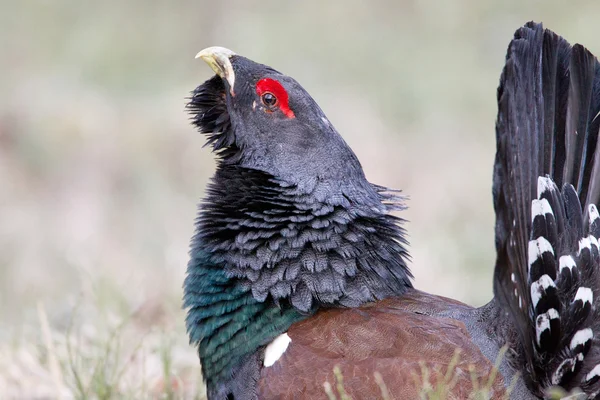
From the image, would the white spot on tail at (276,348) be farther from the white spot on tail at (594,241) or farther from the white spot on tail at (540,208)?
the white spot on tail at (594,241)

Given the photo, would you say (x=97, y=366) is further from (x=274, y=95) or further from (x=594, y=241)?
(x=594, y=241)

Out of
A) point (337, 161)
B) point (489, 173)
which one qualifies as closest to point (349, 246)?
point (337, 161)

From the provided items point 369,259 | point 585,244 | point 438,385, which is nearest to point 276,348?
point 369,259

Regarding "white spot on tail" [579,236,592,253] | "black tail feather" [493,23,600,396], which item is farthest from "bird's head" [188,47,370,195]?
"white spot on tail" [579,236,592,253]

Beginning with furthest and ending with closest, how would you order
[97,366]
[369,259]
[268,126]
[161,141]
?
[161,141] < [97,366] < [268,126] < [369,259]

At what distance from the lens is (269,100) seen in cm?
441

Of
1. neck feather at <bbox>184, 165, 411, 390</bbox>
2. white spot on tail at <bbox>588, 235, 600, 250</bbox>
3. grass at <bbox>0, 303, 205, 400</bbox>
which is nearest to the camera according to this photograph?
white spot on tail at <bbox>588, 235, 600, 250</bbox>

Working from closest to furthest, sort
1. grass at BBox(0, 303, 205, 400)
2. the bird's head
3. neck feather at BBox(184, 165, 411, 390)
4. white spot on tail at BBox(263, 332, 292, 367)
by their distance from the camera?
1. white spot on tail at BBox(263, 332, 292, 367)
2. neck feather at BBox(184, 165, 411, 390)
3. the bird's head
4. grass at BBox(0, 303, 205, 400)

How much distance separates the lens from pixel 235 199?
4215mm

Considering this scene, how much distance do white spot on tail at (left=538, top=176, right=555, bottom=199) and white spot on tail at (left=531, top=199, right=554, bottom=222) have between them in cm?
3

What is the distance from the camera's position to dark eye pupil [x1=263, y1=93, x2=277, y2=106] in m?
4.41

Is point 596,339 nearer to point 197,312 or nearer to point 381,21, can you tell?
point 197,312

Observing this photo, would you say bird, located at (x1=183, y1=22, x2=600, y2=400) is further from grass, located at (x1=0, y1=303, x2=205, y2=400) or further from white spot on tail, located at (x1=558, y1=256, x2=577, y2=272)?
grass, located at (x1=0, y1=303, x2=205, y2=400)

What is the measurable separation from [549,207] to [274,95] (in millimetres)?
1560
